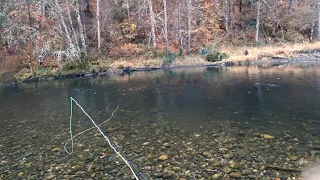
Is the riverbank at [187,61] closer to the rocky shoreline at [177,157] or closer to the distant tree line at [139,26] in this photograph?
→ the distant tree line at [139,26]

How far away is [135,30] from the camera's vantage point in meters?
36.3

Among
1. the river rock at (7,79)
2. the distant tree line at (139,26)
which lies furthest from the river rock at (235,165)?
the river rock at (7,79)

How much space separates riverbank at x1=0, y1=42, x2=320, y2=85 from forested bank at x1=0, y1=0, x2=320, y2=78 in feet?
0.67

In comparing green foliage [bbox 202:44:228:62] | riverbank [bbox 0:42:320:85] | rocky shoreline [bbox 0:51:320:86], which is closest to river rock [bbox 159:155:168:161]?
rocky shoreline [bbox 0:51:320:86]

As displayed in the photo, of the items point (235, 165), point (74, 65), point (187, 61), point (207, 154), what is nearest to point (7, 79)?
point (74, 65)

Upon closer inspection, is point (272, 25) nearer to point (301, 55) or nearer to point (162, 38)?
point (301, 55)

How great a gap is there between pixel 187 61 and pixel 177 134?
75.3 feet

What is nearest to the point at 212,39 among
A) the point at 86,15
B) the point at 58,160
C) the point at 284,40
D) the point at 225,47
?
the point at 225,47

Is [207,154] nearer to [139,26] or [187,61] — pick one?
[187,61]

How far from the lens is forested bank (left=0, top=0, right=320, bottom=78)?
1204 inches

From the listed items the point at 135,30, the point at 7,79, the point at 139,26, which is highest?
the point at 139,26

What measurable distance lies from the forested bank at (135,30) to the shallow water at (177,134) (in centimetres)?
1430

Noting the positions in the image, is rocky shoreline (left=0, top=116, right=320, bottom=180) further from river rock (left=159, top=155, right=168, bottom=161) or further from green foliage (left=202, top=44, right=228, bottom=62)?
green foliage (left=202, top=44, right=228, bottom=62)

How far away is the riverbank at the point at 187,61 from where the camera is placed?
29188mm
